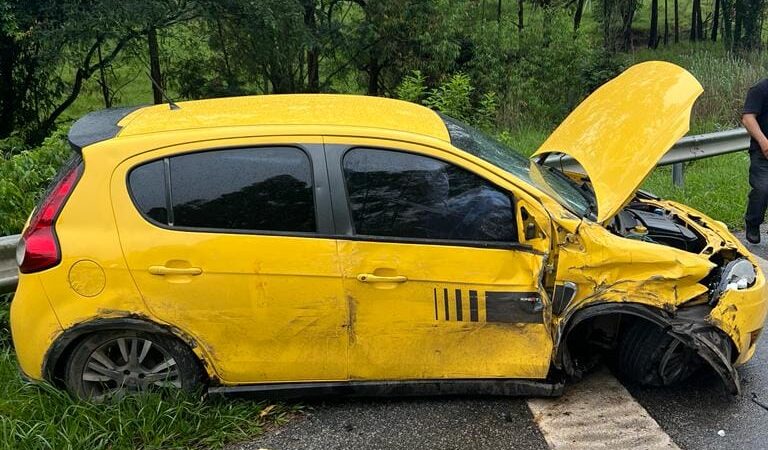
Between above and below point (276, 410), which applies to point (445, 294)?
above

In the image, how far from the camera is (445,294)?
3.14 metres

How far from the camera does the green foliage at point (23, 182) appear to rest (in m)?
4.64

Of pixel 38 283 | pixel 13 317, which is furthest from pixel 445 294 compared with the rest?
pixel 13 317

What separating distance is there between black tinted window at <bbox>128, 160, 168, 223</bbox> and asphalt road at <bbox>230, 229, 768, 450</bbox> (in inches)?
48.5

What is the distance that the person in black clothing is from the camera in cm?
553

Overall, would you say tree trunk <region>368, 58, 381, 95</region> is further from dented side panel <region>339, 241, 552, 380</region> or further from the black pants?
dented side panel <region>339, 241, 552, 380</region>

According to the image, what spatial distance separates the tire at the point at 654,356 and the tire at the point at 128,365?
7.71 feet

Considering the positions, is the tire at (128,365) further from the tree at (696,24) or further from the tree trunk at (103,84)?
the tree at (696,24)

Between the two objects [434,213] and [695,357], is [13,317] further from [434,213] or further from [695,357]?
[695,357]

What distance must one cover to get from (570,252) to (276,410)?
176cm

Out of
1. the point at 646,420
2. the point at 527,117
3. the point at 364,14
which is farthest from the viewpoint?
the point at 364,14

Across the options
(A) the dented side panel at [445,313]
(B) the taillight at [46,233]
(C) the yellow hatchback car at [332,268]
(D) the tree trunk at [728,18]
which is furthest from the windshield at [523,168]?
(D) the tree trunk at [728,18]

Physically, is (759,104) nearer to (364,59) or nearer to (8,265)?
(8,265)

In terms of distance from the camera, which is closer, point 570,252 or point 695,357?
point 570,252
